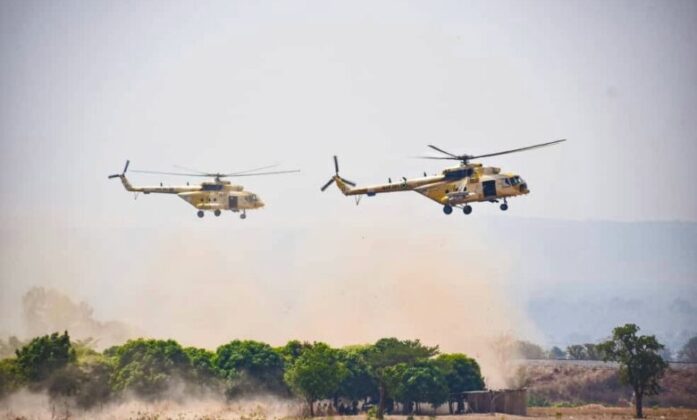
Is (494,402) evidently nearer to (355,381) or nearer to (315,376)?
(355,381)

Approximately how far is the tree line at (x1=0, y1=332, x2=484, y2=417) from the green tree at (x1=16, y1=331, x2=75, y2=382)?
9cm

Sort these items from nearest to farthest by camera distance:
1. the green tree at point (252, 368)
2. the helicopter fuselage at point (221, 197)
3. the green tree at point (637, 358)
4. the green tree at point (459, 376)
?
1. the green tree at point (252, 368)
2. the green tree at point (459, 376)
3. the green tree at point (637, 358)
4. the helicopter fuselage at point (221, 197)

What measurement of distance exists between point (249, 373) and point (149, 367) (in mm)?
9956

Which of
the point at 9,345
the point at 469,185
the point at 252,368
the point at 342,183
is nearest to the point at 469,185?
the point at 469,185

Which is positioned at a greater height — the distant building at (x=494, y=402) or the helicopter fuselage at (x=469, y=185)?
the helicopter fuselage at (x=469, y=185)

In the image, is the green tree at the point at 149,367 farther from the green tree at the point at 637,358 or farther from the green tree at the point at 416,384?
the green tree at the point at 637,358

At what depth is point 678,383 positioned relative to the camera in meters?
151

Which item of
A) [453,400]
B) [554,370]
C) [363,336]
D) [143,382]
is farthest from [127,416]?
[554,370]

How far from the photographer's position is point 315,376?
118m

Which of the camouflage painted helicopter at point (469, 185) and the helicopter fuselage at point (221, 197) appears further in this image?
the helicopter fuselage at point (221, 197)

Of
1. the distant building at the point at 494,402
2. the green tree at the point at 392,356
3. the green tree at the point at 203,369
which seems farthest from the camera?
the distant building at the point at 494,402

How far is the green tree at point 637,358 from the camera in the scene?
12938 cm

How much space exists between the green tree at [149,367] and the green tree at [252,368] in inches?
168

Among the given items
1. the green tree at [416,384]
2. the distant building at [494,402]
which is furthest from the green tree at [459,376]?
the green tree at [416,384]
